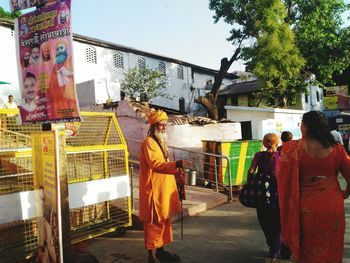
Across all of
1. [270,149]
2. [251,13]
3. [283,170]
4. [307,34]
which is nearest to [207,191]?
[270,149]

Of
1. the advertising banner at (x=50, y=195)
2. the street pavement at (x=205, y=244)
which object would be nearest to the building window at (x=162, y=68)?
the street pavement at (x=205, y=244)

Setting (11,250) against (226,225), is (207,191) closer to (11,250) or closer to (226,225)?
(226,225)

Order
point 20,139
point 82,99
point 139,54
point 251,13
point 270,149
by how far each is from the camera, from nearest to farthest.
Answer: point 270,149 < point 20,139 < point 82,99 < point 251,13 < point 139,54

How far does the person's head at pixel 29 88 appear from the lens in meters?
3.46

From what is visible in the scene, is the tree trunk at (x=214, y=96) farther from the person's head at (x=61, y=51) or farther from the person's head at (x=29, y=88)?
the person's head at (x=61, y=51)

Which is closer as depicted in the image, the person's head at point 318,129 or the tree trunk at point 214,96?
the person's head at point 318,129

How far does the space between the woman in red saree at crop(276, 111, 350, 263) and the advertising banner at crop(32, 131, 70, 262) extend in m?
2.02

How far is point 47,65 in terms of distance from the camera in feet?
10.8

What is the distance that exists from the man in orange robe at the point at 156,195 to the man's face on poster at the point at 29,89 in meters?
1.44

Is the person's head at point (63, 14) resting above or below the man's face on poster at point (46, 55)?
above

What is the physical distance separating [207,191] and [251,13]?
1548 centimetres

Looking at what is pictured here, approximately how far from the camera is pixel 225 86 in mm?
37438

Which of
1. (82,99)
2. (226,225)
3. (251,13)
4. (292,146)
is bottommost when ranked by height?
(226,225)

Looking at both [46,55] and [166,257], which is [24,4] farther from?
[166,257]
